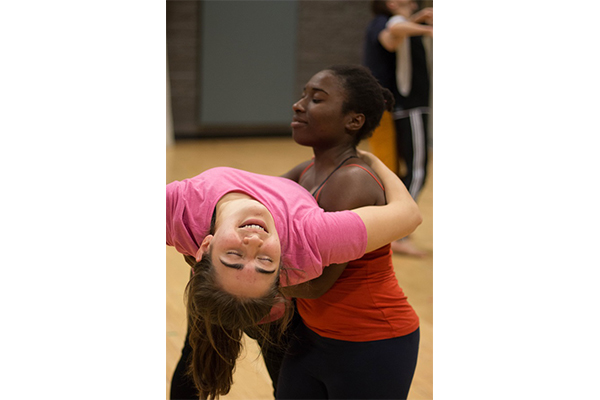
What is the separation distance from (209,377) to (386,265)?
335 mm

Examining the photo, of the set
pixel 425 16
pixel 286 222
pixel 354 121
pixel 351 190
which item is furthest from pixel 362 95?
pixel 425 16

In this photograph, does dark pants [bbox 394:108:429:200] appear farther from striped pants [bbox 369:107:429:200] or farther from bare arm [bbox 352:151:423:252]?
bare arm [bbox 352:151:423:252]

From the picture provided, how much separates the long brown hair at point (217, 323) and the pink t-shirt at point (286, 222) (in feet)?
0.16

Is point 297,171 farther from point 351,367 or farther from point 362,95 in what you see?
point 351,367

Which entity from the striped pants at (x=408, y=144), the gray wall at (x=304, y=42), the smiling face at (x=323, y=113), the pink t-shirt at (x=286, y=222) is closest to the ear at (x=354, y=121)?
the smiling face at (x=323, y=113)

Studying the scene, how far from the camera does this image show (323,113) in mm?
936

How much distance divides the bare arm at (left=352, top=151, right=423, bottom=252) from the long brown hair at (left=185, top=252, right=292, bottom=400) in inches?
6.0

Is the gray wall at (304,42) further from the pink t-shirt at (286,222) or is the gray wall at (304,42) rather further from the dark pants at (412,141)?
the pink t-shirt at (286,222)

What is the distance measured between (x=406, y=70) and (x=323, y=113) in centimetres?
70

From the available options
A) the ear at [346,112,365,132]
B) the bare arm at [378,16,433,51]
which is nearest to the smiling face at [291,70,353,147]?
the ear at [346,112,365,132]

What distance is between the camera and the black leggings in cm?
95

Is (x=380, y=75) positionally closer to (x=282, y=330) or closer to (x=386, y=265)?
(x=386, y=265)
